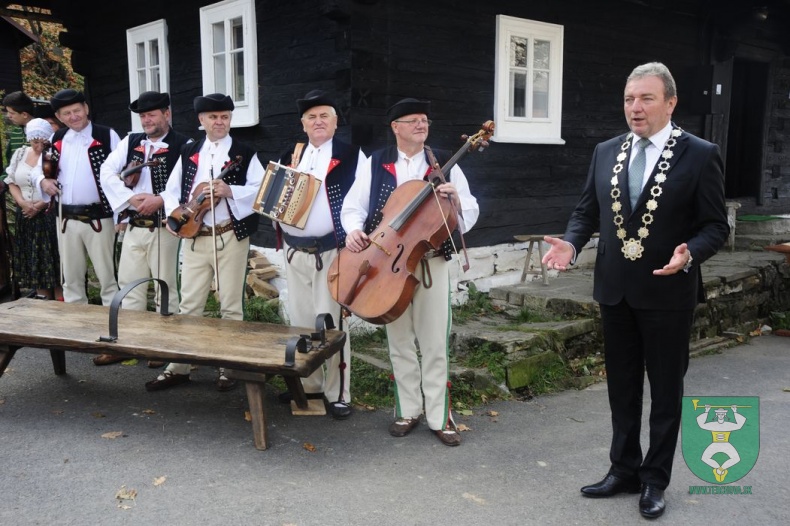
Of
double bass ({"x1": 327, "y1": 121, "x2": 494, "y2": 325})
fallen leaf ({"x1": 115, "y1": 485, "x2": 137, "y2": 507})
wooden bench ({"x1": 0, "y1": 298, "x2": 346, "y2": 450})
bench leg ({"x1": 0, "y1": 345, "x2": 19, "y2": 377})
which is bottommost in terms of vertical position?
fallen leaf ({"x1": 115, "y1": 485, "x2": 137, "y2": 507})

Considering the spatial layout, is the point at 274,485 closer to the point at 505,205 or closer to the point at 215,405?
the point at 215,405

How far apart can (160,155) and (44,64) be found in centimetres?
1899

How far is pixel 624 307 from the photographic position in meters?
3.33

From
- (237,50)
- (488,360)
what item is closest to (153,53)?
(237,50)

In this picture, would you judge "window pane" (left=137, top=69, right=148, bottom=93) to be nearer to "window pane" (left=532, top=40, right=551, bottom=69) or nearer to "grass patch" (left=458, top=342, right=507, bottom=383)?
"window pane" (left=532, top=40, right=551, bottom=69)

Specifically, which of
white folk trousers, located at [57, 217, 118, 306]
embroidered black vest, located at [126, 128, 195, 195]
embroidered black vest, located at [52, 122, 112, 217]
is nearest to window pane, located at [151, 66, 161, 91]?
embroidered black vest, located at [52, 122, 112, 217]

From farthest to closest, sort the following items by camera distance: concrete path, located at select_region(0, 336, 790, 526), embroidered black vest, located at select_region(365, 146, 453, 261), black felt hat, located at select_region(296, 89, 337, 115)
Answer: black felt hat, located at select_region(296, 89, 337, 115) → embroidered black vest, located at select_region(365, 146, 453, 261) → concrete path, located at select_region(0, 336, 790, 526)

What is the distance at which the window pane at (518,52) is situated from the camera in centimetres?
718

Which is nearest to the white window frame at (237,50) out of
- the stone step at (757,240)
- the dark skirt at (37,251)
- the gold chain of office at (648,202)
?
the dark skirt at (37,251)

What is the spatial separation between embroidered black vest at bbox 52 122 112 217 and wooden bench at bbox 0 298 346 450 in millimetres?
1162

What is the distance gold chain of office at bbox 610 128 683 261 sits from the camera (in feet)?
10.3

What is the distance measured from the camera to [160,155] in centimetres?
530

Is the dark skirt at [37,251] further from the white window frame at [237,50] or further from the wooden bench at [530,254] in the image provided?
the wooden bench at [530,254]

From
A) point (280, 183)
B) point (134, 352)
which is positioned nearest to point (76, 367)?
point (134, 352)
